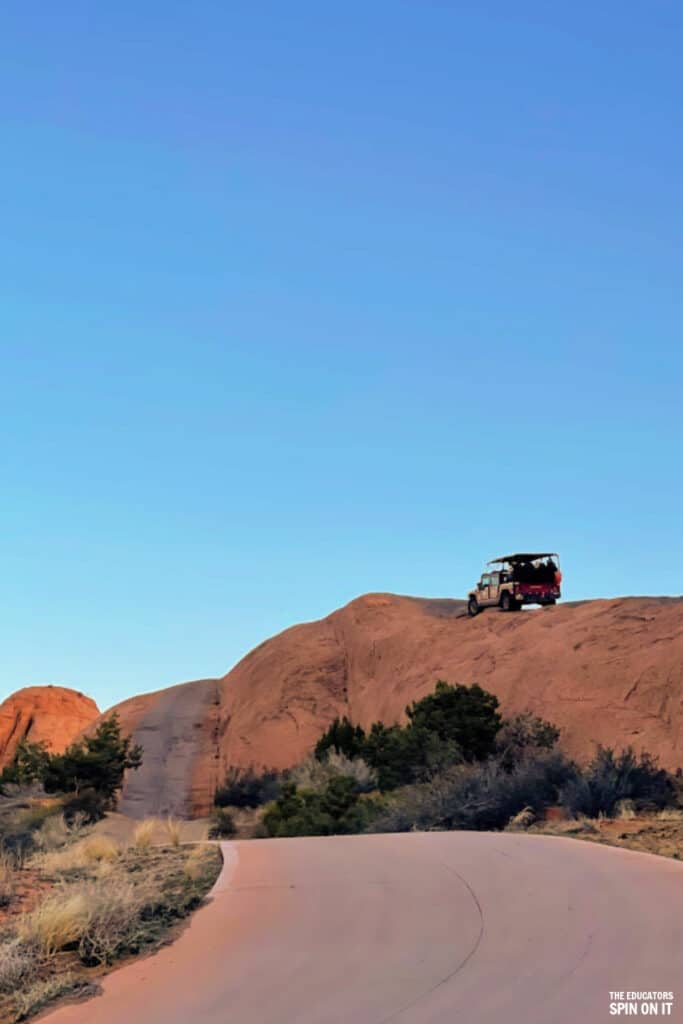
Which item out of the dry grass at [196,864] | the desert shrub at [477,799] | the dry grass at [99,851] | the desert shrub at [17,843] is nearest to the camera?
the dry grass at [196,864]

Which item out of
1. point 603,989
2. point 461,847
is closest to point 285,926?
point 603,989

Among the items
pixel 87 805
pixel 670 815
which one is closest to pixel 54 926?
pixel 670 815

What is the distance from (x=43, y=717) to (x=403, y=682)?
53.4 m

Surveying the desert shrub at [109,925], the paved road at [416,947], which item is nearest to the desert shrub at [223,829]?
the paved road at [416,947]

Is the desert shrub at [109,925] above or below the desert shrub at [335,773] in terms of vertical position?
below

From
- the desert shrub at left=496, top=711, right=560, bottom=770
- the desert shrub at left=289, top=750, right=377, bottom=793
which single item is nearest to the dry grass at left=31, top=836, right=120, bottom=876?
the desert shrub at left=289, top=750, right=377, bottom=793

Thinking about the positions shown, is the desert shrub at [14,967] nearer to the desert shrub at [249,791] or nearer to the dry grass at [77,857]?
the dry grass at [77,857]

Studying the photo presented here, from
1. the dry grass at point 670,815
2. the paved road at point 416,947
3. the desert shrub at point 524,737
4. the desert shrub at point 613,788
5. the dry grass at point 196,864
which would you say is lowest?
the paved road at point 416,947

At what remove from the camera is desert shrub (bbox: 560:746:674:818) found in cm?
2223

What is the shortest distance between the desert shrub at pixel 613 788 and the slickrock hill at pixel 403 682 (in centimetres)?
784

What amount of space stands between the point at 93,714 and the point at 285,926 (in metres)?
94.0

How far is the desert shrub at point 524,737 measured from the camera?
116 feet

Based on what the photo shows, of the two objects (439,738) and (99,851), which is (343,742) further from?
(99,851)

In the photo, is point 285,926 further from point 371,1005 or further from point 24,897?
point 24,897
